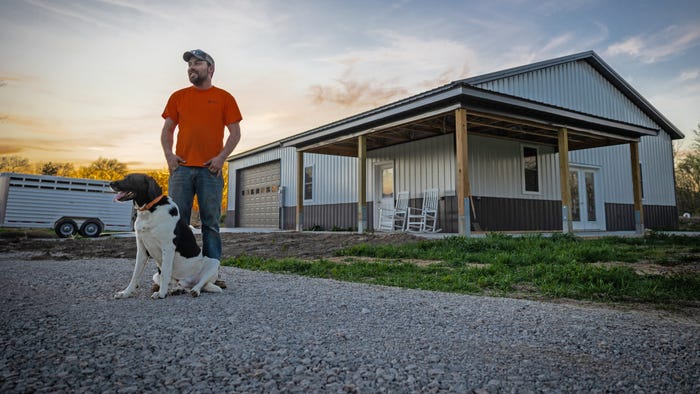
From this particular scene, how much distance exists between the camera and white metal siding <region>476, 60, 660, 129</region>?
1189cm

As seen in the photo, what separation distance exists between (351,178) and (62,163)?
3157 centimetres

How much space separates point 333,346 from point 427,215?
944 centimetres

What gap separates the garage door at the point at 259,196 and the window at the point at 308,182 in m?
1.97

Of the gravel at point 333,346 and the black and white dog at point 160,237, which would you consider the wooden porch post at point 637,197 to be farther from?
the black and white dog at point 160,237

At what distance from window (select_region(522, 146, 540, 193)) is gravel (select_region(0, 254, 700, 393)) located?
986 centimetres

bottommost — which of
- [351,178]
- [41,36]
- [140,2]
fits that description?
[351,178]

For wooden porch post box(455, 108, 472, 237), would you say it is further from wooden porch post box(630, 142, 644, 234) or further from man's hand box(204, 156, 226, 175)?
wooden porch post box(630, 142, 644, 234)

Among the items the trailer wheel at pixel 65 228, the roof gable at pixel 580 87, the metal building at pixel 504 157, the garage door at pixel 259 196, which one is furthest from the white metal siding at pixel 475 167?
the trailer wheel at pixel 65 228

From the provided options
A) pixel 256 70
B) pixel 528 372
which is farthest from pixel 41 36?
pixel 528 372

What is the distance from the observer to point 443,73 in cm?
1258

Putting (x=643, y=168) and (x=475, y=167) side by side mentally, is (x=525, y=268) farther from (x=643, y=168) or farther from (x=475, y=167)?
(x=643, y=168)

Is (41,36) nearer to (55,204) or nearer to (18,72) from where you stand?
(18,72)

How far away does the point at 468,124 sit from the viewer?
9.92 metres

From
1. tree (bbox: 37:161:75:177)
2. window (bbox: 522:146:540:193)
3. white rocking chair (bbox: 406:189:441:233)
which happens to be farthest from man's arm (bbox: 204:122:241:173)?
tree (bbox: 37:161:75:177)
